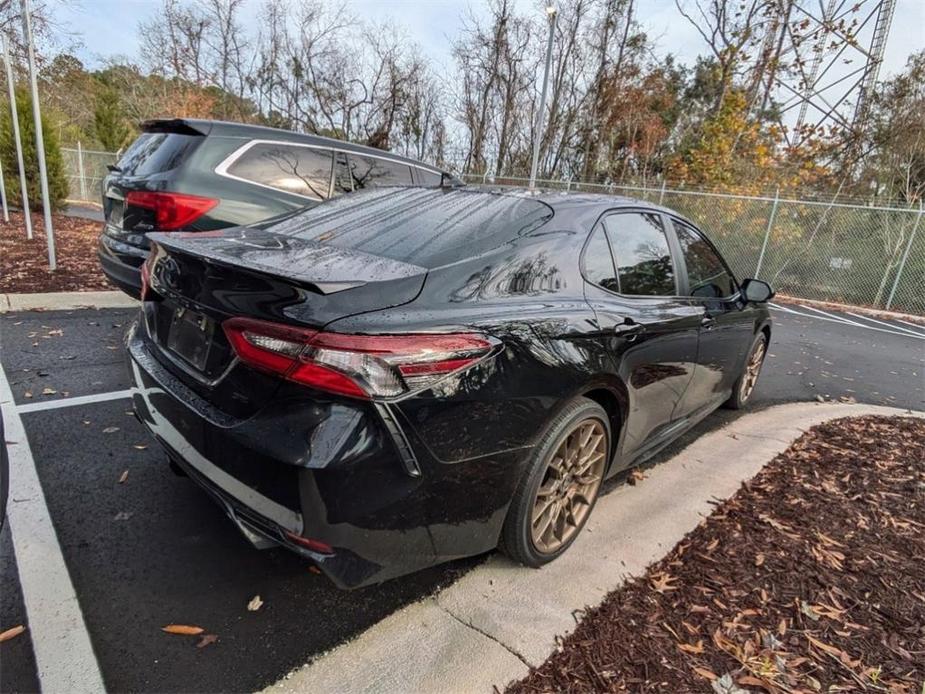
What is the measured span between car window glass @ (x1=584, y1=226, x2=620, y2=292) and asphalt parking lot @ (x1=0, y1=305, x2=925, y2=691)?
143cm

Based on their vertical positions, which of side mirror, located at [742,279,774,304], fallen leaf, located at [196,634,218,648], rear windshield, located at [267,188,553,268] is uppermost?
rear windshield, located at [267,188,553,268]

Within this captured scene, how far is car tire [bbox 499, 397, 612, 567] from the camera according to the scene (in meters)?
2.07

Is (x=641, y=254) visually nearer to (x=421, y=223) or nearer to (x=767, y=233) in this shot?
(x=421, y=223)

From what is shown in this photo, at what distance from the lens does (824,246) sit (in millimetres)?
12961

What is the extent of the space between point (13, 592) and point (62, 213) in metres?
15.5

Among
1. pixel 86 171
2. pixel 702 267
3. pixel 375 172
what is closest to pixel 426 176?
pixel 375 172

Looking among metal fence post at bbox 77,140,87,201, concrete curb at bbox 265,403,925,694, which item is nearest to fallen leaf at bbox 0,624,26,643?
concrete curb at bbox 265,403,925,694

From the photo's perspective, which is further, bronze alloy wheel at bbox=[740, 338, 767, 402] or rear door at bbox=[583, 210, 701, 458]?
bronze alloy wheel at bbox=[740, 338, 767, 402]

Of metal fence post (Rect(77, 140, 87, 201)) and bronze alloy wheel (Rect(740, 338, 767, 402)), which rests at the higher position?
metal fence post (Rect(77, 140, 87, 201))

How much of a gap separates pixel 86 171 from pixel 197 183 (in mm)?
22580

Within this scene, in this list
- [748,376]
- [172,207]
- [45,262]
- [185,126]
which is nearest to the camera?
[172,207]

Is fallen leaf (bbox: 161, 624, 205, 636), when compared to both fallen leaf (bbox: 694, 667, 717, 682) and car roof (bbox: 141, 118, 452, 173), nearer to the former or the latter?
fallen leaf (bbox: 694, 667, 717, 682)

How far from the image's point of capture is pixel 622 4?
21578 mm

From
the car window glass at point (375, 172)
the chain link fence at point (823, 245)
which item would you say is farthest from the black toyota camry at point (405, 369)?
the chain link fence at point (823, 245)
